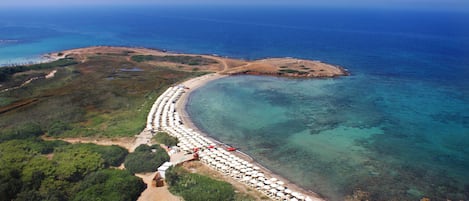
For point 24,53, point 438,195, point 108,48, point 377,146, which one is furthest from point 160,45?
point 438,195

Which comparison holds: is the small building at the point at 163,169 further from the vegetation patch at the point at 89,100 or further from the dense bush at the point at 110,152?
the vegetation patch at the point at 89,100

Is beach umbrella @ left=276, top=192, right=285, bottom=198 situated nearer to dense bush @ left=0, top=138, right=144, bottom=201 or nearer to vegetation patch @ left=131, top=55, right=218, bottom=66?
dense bush @ left=0, top=138, right=144, bottom=201

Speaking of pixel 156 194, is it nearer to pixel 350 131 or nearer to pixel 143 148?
pixel 143 148

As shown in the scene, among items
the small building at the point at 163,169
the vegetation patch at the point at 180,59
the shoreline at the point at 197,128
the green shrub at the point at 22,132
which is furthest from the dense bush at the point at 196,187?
the vegetation patch at the point at 180,59

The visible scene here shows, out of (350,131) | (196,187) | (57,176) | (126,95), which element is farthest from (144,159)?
(126,95)

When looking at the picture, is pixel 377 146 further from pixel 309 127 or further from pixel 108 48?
pixel 108 48

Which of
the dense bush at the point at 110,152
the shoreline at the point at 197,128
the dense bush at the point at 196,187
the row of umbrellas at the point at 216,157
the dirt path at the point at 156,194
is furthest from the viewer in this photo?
the dense bush at the point at 110,152
